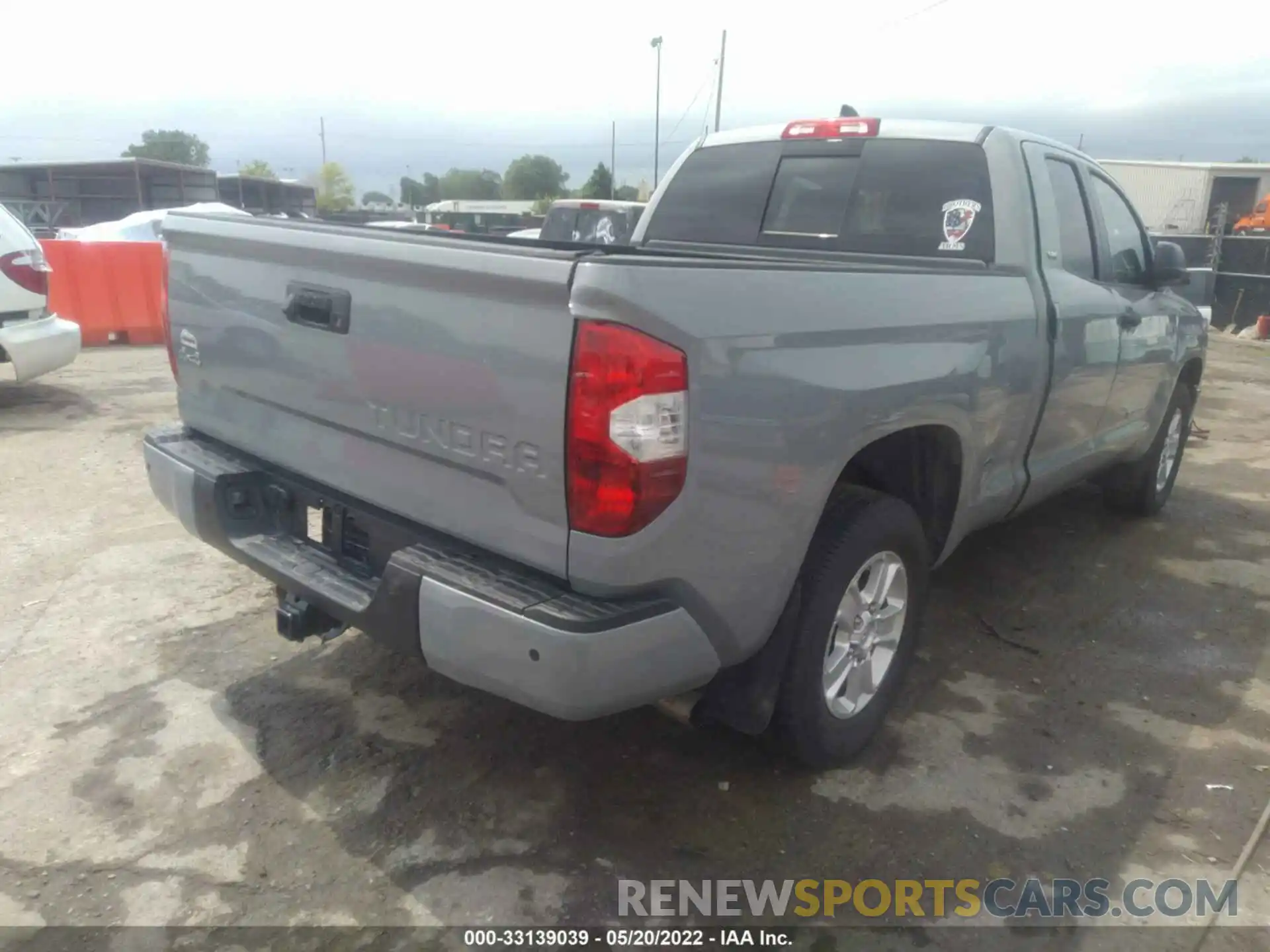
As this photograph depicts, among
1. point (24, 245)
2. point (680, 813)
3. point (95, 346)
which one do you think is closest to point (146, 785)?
point (680, 813)

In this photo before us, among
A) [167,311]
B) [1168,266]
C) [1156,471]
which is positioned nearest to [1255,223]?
[1156,471]

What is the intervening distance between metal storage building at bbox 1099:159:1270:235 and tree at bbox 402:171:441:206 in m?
53.2

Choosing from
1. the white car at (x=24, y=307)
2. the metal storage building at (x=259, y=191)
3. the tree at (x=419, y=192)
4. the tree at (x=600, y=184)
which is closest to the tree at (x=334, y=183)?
the tree at (x=419, y=192)

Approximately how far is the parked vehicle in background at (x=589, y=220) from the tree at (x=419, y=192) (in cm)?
6657

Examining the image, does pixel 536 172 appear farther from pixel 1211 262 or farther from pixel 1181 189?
pixel 1211 262

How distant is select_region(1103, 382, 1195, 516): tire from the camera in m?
5.47

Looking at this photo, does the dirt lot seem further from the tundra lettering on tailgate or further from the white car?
the white car

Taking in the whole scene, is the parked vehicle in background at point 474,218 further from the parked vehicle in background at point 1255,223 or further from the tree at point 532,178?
the tree at point 532,178

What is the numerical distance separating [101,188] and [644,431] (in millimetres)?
33101

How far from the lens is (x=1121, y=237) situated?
15.0ft

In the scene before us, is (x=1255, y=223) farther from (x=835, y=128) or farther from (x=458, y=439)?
(x=458, y=439)

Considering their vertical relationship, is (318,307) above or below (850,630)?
above

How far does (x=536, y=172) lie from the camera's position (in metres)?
81.0

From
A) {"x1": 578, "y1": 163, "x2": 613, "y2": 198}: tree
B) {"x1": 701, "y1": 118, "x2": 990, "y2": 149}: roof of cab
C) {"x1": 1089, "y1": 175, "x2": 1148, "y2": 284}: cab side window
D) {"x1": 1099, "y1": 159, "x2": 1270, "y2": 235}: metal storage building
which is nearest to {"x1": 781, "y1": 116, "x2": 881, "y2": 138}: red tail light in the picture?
{"x1": 701, "y1": 118, "x2": 990, "y2": 149}: roof of cab
